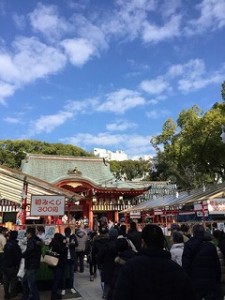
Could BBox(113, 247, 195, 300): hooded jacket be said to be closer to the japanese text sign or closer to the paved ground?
the paved ground

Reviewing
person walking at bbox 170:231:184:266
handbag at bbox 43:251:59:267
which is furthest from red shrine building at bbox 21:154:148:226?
person walking at bbox 170:231:184:266

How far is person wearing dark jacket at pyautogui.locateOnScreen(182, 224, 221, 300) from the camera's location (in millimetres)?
4953

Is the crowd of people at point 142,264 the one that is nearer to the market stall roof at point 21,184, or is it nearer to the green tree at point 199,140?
the market stall roof at point 21,184

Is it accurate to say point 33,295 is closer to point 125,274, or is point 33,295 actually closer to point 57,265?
point 57,265

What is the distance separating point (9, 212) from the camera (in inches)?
898

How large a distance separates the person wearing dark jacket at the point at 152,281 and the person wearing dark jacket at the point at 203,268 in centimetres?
270

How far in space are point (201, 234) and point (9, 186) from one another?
29.1 feet

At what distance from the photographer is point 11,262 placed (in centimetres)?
827

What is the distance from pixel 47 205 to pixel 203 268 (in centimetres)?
644

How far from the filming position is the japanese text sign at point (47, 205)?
10477mm

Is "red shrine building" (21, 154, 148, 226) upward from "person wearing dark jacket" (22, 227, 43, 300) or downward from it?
upward

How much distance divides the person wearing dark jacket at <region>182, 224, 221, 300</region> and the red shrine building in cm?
1999

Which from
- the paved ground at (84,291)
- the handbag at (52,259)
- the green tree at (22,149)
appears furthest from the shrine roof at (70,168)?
the handbag at (52,259)

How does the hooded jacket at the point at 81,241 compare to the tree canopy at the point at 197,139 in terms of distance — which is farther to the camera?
the tree canopy at the point at 197,139
